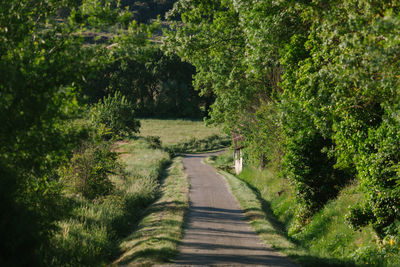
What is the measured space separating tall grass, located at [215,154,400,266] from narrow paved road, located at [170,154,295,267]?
666mm

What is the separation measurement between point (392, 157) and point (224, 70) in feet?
43.8

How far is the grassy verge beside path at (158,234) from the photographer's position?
9.49m

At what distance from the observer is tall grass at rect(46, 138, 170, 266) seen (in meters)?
8.31

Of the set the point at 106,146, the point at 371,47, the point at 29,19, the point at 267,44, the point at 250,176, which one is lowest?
the point at 250,176

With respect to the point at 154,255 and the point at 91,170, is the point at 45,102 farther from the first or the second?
the point at 91,170

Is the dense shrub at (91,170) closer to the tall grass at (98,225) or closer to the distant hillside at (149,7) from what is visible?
the tall grass at (98,225)

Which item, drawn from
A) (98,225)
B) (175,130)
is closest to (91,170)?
(98,225)

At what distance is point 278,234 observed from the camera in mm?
13203

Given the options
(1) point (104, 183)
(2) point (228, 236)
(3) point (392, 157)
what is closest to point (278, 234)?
(2) point (228, 236)

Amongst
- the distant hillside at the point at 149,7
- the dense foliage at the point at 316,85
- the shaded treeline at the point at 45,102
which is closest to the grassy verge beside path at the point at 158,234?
the shaded treeline at the point at 45,102

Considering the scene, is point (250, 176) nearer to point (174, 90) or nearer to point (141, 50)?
point (141, 50)

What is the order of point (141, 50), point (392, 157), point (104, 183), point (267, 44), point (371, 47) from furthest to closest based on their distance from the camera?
point (104, 183) < point (267, 44) < point (392, 157) < point (141, 50) < point (371, 47)

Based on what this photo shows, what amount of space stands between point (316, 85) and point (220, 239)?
5701 millimetres

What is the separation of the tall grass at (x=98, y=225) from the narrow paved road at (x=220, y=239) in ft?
7.26
